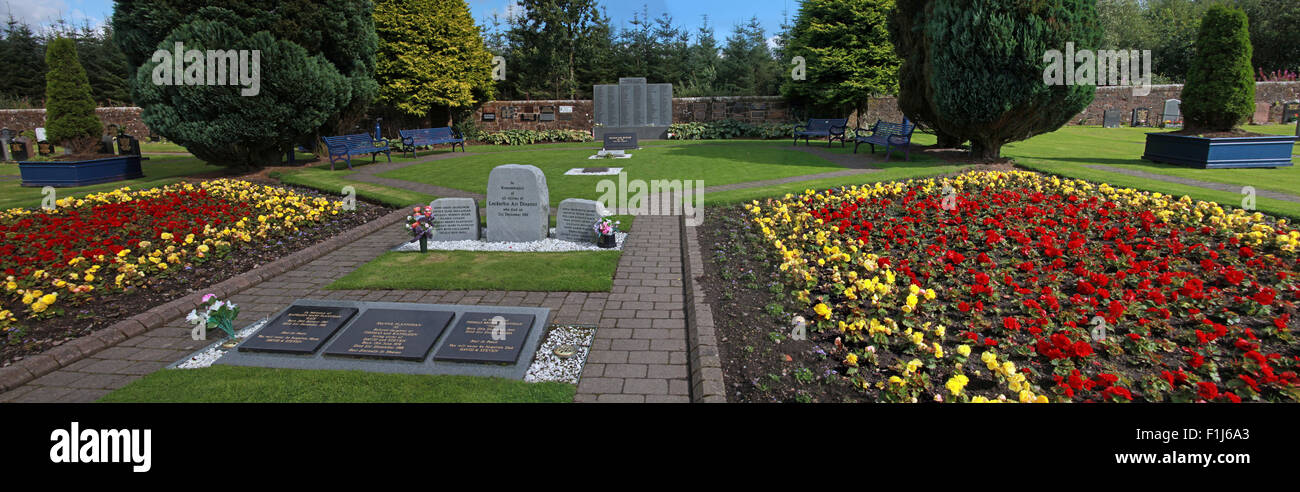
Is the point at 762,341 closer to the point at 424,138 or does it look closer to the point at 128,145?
the point at 424,138

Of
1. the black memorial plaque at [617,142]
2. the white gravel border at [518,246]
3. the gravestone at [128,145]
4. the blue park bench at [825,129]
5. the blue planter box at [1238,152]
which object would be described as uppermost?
the blue park bench at [825,129]

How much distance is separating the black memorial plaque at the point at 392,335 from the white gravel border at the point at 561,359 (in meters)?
0.86

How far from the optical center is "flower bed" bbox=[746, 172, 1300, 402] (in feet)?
12.2

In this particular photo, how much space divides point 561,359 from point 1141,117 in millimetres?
34098

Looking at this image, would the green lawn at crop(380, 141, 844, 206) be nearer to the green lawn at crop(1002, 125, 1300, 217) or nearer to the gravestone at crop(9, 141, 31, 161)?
the green lawn at crop(1002, 125, 1300, 217)

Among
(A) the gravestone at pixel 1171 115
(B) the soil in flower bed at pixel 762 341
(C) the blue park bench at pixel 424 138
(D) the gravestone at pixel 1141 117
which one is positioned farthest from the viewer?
(D) the gravestone at pixel 1141 117

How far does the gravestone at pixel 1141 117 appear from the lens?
92.3 ft

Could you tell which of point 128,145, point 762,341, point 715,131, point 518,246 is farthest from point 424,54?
point 762,341

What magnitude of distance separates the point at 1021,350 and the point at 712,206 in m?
6.17

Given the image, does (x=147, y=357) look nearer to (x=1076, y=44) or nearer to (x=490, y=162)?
(x=490, y=162)

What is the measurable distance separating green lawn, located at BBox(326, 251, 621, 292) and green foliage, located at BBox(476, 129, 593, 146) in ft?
57.1

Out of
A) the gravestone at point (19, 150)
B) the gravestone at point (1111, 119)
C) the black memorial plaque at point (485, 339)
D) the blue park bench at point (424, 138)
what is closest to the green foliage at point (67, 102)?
the gravestone at point (19, 150)

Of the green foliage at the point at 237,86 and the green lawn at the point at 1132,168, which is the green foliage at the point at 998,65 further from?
the green foliage at the point at 237,86

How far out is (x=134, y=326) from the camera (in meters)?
5.23
